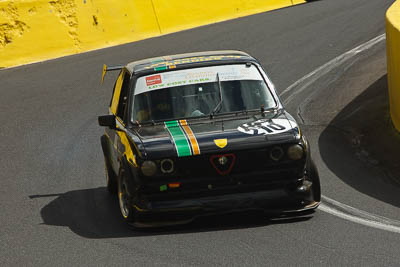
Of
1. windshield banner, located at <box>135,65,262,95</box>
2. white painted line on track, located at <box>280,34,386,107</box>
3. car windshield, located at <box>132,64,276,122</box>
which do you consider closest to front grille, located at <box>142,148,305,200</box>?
car windshield, located at <box>132,64,276,122</box>

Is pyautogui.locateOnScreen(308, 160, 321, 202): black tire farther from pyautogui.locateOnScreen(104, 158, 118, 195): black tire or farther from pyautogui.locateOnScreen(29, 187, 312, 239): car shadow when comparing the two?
pyautogui.locateOnScreen(104, 158, 118, 195): black tire

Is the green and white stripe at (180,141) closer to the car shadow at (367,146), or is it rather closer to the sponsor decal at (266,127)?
the sponsor decal at (266,127)

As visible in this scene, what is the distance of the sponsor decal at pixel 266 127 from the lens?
25.1ft

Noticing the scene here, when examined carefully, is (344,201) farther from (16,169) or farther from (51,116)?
(51,116)

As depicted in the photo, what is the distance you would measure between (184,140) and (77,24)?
1244 cm

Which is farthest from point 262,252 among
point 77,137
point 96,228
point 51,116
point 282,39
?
point 282,39

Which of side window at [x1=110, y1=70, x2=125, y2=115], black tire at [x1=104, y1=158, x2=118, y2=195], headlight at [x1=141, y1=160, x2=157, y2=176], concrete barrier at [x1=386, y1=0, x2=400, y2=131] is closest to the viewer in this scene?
headlight at [x1=141, y1=160, x2=157, y2=176]

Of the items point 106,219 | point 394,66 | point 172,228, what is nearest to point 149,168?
point 172,228

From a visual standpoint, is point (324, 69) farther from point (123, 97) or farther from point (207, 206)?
point (207, 206)

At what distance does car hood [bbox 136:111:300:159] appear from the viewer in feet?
24.4

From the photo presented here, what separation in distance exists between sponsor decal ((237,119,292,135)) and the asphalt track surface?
2.69 feet

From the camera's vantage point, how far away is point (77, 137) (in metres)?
12.8

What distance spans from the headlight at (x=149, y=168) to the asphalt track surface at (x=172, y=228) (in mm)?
566

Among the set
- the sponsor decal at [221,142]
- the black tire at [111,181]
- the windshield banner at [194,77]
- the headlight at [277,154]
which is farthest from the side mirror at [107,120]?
the headlight at [277,154]
